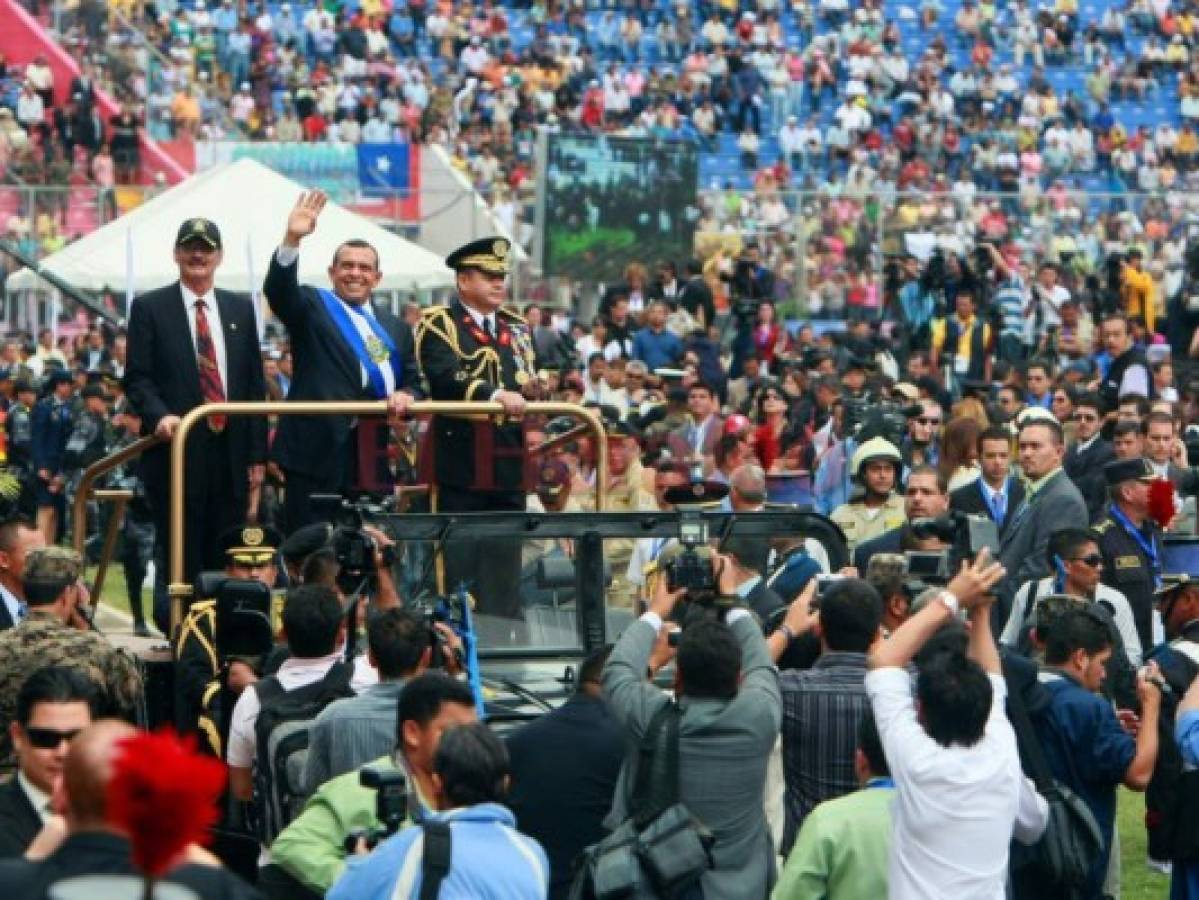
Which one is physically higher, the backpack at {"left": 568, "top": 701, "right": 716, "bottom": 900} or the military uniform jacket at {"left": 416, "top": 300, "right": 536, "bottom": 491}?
the military uniform jacket at {"left": 416, "top": 300, "right": 536, "bottom": 491}

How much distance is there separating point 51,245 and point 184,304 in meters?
20.4

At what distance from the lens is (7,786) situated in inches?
277

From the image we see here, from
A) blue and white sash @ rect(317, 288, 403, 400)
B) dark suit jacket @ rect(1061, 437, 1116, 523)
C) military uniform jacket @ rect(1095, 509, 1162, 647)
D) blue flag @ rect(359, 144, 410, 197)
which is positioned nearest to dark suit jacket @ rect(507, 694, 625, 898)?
blue and white sash @ rect(317, 288, 403, 400)

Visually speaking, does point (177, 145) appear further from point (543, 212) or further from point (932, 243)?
point (932, 243)

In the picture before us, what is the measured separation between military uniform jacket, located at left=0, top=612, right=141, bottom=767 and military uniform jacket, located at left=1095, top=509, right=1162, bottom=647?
612 cm

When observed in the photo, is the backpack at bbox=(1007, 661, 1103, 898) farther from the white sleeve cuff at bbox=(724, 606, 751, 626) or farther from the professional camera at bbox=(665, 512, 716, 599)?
the professional camera at bbox=(665, 512, 716, 599)

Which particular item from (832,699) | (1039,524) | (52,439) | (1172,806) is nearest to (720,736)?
(832,699)

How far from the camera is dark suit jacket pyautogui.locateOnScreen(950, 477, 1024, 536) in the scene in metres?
13.7

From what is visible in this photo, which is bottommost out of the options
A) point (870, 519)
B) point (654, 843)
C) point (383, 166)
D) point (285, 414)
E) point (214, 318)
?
point (654, 843)

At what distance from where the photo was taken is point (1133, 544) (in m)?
13.4

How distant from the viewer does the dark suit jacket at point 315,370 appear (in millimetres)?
11453

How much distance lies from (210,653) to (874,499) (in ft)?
14.8

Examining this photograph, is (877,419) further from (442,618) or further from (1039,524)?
(442,618)

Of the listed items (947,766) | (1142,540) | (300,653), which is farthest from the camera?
(1142,540)
